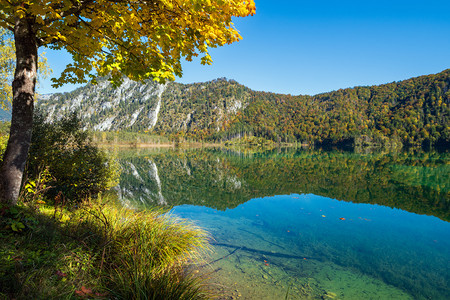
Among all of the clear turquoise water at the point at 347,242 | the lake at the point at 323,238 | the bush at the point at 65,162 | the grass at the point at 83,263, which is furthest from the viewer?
the bush at the point at 65,162

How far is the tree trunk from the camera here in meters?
4.28

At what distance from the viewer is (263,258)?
7.55 m

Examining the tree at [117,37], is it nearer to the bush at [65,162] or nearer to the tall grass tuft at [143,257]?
the tall grass tuft at [143,257]

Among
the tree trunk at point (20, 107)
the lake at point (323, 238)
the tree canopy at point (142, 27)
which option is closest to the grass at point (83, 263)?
the tree trunk at point (20, 107)

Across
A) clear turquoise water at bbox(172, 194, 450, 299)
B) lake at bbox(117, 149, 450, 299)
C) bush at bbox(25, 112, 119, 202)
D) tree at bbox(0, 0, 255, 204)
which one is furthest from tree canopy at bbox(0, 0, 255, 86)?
clear turquoise water at bbox(172, 194, 450, 299)

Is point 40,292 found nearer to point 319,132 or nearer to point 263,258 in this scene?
point 263,258

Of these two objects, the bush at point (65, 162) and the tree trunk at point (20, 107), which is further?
the bush at point (65, 162)

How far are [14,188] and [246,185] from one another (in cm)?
1899

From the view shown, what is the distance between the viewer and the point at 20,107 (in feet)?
14.2

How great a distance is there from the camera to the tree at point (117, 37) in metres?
3.75

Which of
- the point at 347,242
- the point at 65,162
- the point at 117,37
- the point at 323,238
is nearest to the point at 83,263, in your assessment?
the point at 117,37

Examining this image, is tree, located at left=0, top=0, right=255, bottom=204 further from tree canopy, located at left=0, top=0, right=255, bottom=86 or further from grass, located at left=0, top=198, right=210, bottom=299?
grass, located at left=0, top=198, right=210, bottom=299

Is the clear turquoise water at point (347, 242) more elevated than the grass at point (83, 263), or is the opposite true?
the grass at point (83, 263)

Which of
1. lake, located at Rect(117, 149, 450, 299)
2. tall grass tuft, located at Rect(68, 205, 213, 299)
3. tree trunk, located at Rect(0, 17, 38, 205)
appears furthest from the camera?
lake, located at Rect(117, 149, 450, 299)
